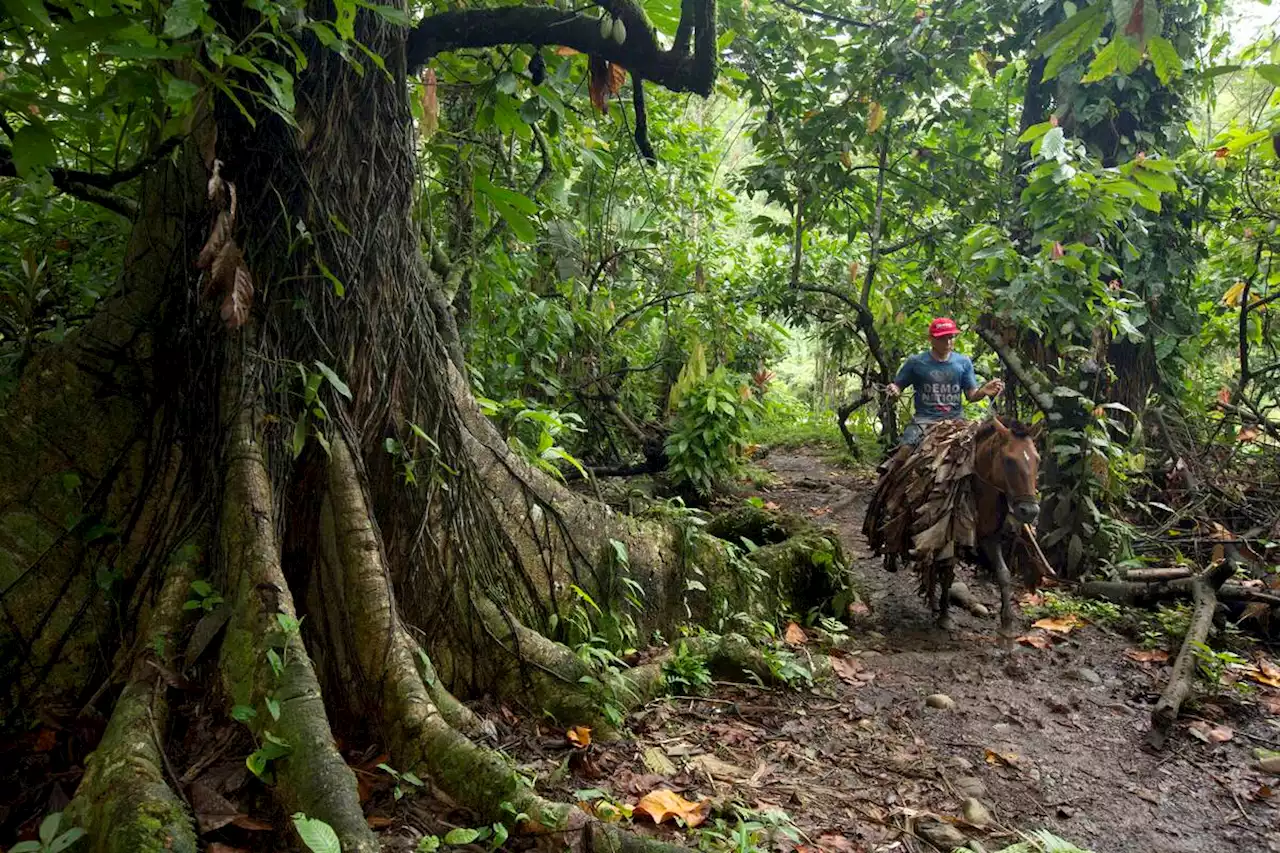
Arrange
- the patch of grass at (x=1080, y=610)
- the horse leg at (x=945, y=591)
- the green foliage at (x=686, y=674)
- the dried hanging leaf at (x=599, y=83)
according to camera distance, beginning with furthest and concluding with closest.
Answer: the patch of grass at (x=1080, y=610), the horse leg at (x=945, y=591), the green foliage at (x=686, y=674), the dried hanging leaf at (x=599, y=83)

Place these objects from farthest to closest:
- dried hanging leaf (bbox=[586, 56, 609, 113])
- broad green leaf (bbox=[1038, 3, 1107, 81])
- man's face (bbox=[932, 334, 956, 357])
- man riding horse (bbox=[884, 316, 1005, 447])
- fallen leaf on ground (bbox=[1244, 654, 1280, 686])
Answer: man riding horse (bbox=[884, 316, 1005, 447]) → man's face (bbox=[932, 334, 956, 357]) → fallen leaf on ground (bbox=[1244, 654, 1280, 686]) → dried hanging leaf (bbox=[586, 56, 609, 113]) → broad green leaf (bbox=[1038, 3, 1107, 81])

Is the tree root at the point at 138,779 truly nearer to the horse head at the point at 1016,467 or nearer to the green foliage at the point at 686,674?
the green foliage at the point at 686,674

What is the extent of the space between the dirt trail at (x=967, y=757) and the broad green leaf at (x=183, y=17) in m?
2.61

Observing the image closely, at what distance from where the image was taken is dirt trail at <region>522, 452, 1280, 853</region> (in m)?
3.09

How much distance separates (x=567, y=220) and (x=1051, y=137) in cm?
418

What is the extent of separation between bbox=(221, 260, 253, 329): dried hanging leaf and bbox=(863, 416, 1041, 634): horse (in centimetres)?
475

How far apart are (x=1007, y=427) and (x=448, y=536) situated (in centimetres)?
410

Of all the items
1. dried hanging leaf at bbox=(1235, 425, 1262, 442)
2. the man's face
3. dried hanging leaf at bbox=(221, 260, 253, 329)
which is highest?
the man's face

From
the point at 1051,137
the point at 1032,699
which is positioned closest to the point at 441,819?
the point at 1032,699

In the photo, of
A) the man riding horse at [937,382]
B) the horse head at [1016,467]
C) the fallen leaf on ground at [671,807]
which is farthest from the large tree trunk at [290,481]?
the man riding horse at [937,382]

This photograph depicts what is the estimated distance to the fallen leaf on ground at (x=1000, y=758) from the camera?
12.5 feet

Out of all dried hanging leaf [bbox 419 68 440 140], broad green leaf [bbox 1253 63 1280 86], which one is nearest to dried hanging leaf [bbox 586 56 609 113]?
dried hanging leaf [bbox 419 68 440 140]

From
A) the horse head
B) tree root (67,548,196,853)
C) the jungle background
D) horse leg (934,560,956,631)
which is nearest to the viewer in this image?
tree root (67,548,196,853)

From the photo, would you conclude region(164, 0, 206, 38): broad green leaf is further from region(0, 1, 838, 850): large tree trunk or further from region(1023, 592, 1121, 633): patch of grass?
region(1023, 592, 1121, 633): patch of grass
